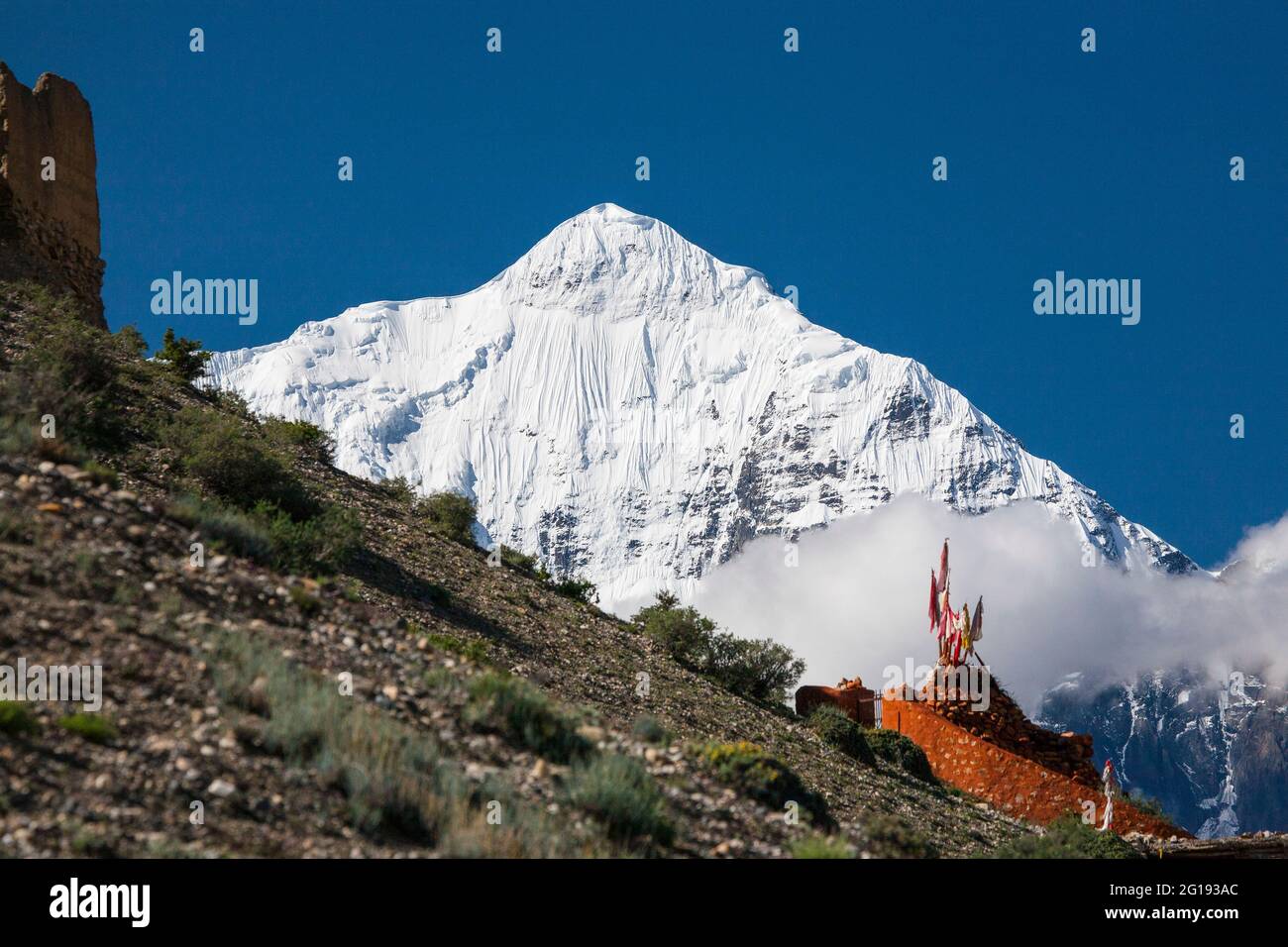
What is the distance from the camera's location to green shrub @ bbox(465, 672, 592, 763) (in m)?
10.9

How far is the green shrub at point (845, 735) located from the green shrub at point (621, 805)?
1251 cm

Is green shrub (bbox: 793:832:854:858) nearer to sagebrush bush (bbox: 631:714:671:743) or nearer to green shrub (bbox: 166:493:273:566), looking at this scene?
sagebrush bush (bbox: 631:714:671:743)

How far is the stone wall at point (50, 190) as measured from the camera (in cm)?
2352

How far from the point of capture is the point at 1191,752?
199375 millimetres

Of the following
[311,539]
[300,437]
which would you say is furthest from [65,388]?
[300,437]

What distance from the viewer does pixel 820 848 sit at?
962 cm

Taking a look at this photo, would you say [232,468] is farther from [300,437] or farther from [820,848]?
[820,848]

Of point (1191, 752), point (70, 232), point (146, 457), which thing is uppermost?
point (70, 232)

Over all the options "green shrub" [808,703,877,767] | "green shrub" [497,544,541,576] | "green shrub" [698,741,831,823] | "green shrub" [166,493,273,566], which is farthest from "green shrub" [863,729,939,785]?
"green shrub" [166,493,273,566]

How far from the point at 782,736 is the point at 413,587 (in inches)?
260

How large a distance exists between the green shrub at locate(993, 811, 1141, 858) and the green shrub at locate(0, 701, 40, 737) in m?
11.7

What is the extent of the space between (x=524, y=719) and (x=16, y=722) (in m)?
4.23
